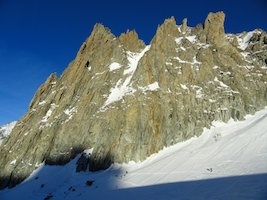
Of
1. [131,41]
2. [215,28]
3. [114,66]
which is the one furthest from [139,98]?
[131,41]

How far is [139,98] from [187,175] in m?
23.7

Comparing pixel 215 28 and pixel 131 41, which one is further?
pixel 131 41

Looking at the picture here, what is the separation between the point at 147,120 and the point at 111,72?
55.0 feet

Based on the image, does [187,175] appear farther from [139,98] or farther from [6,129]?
[6,129]

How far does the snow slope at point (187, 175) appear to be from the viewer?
30888mm

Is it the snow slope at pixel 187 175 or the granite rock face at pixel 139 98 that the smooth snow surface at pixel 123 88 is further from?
the snow slope at pixel 187 175

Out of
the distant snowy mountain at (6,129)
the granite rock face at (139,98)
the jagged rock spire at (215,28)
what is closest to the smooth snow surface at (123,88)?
the granite rock face at (139,98)

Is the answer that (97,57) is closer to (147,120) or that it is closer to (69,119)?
(69,119)

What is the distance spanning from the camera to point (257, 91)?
6100 cm

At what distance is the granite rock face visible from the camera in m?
57.9

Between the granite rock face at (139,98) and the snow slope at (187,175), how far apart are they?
8.43 feet

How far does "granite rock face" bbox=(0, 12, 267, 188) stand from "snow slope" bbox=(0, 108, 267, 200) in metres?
2.57

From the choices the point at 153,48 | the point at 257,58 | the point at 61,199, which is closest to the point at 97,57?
the point at 153,48

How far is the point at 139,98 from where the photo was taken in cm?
6122
